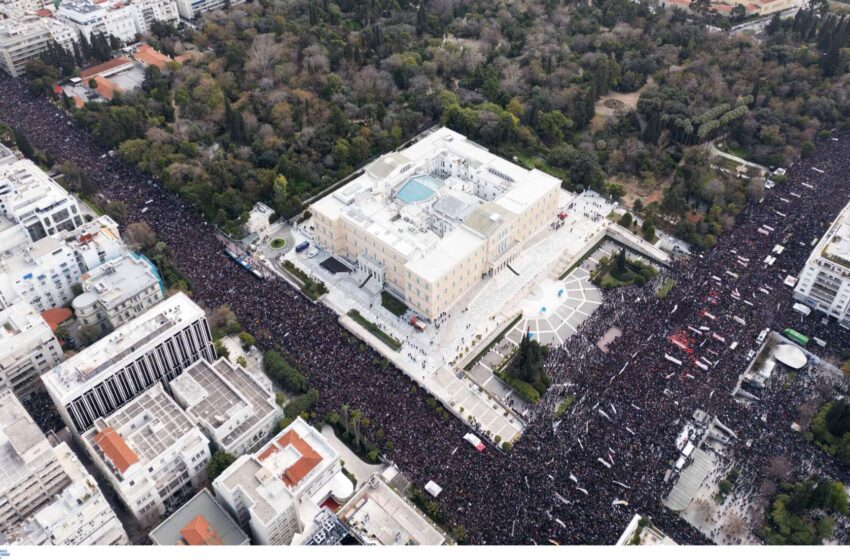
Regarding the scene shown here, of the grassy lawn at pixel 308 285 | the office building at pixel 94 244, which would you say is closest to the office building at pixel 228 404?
the grassy lawn at pixel 308 285

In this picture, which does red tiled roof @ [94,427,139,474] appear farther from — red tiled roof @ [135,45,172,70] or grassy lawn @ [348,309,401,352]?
red tiled roof @ [135,45,172,70]

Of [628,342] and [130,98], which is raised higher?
[130,98]

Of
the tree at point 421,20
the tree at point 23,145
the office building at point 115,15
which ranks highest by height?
the office building at point 115,15

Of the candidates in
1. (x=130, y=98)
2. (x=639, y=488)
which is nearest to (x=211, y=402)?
(x=639, y=488)

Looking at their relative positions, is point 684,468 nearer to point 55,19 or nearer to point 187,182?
point 187,182

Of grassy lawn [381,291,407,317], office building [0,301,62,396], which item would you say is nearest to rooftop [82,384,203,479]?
office building [0,301,62,396]

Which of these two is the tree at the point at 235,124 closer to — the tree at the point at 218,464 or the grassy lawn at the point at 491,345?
the grassy lawn at the point at 491,345
